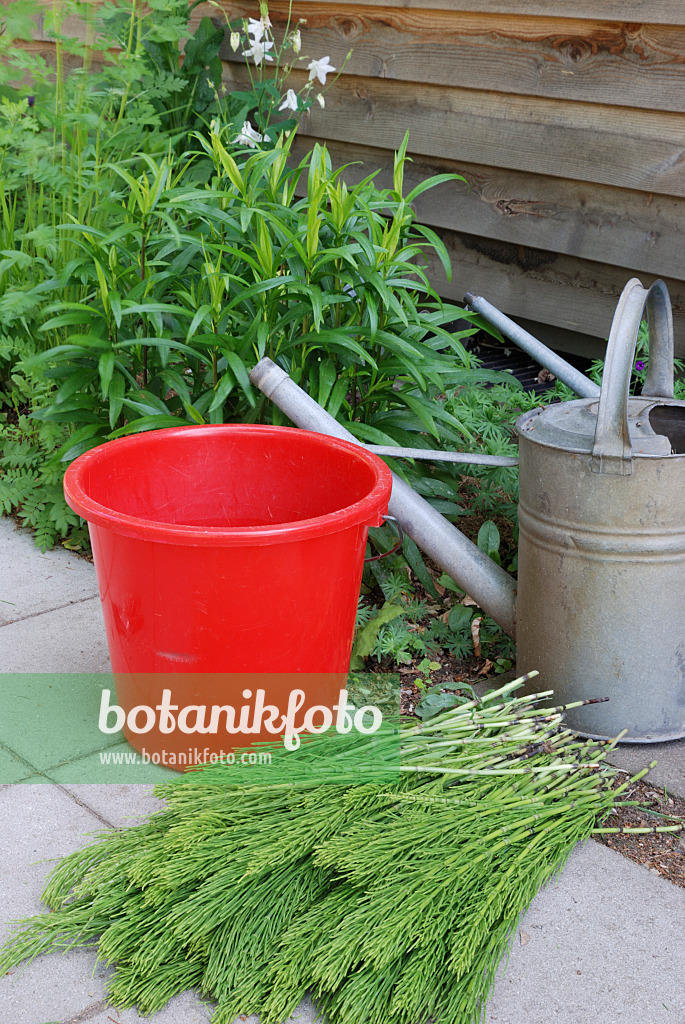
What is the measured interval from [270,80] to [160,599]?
2998 millimetres

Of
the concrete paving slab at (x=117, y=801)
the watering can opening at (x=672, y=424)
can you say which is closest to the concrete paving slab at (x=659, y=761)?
the watering can opening at (x=672, y=424)

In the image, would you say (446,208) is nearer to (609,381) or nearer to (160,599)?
(609,381)

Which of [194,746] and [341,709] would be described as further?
[341,709]

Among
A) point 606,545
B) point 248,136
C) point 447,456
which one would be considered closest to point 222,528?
point 447,456

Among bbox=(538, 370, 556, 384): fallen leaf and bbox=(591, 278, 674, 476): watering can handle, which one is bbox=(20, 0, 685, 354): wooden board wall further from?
bbox=(591, 278, 674, 476): watering can handle

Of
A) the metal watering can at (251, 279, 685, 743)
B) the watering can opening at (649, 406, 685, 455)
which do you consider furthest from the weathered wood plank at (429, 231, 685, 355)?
the metal watering can at (251, 279, 685, 743)

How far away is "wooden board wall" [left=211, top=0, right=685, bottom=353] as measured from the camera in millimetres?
2912

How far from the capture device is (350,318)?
2.63m

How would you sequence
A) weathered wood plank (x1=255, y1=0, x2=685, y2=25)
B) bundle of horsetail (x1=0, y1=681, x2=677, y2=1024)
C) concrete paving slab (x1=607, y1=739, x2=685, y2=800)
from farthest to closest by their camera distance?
1. weathered wood plank (x1=255, y1=0, x2=685, y2=25)
2. concrete paving slab (x1=607, y1=739, x2=685, y2=800)
3. bundle of horsetail (x1=0, y1=681, x2=677, y2=1024)

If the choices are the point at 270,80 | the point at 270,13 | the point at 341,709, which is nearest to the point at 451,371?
the point at 341,709

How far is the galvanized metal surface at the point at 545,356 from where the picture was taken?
2.30 meters

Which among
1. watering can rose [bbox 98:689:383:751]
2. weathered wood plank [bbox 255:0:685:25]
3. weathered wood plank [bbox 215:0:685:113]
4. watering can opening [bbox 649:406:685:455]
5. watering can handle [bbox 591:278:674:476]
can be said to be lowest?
watering can rose [bbox 98:689:383:751]

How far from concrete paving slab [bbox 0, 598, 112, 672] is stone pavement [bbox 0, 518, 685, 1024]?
14 centimetres

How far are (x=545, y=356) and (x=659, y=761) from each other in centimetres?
100
